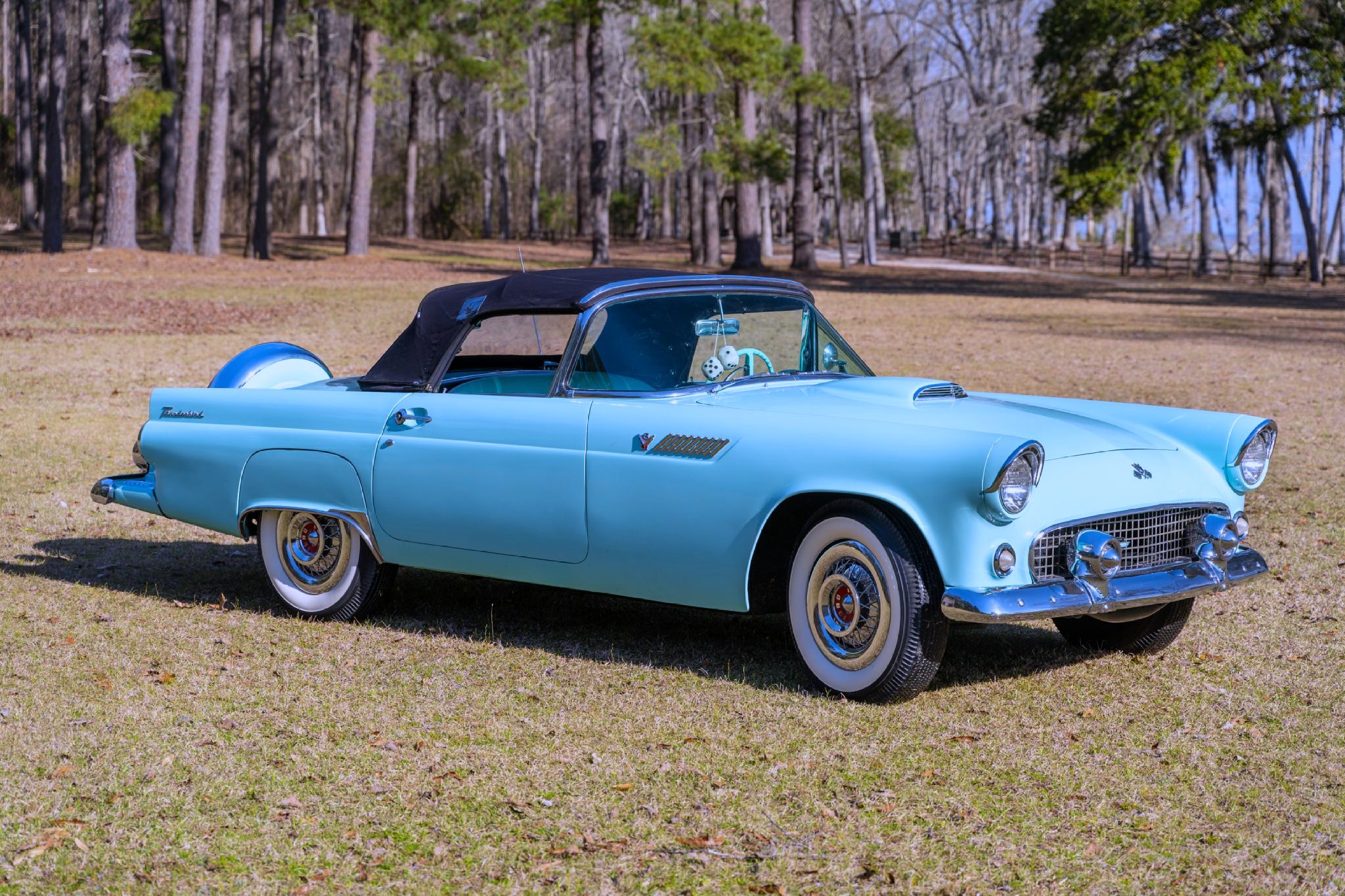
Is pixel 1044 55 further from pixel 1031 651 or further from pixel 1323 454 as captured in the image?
pixel 1031 651

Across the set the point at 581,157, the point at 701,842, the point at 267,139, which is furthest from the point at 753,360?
the point at 581,157

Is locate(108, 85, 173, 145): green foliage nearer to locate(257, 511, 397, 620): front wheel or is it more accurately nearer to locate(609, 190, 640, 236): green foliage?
locate(257, 511, 397, 620): front wheel

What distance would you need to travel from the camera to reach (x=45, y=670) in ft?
17.7

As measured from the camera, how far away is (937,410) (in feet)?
16.9

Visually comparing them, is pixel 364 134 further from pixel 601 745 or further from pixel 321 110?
pixel 601 745

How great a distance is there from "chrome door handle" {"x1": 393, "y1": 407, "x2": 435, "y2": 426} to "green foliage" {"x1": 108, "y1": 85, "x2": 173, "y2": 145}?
87.9 feet

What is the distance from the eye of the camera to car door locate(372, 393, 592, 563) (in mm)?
5480

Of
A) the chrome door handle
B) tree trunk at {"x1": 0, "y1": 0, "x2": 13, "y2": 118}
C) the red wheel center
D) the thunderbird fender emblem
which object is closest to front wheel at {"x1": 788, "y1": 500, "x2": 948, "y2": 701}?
the red wheel center

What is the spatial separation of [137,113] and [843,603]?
28695mm

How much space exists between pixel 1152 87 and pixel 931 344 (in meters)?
14.3

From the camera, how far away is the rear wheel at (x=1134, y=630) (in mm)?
5684

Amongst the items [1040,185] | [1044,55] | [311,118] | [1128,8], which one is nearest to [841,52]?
[1040,185]

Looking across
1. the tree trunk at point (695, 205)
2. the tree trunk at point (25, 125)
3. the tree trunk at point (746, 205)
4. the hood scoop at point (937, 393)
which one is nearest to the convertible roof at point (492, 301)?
the hood scoop at point (937, 393)

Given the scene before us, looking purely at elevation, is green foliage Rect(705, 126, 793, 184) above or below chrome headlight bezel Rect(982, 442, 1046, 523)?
above
